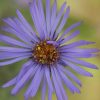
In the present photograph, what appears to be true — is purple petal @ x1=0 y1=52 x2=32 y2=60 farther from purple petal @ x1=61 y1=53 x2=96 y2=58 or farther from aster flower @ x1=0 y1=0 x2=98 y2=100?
purple petal @ x1=61 y1=53 x2=96 y2=58

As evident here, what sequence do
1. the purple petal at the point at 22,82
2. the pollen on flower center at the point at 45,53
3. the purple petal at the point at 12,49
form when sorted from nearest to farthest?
the purple petal at the point at 22,82 → the purple petal at the point at 12,49 → the pollen on flower center at the point at 45,53

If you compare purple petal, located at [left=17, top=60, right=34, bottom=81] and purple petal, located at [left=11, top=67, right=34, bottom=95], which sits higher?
purple petal, located at [left=17, top=60, right=34, bottom=81]

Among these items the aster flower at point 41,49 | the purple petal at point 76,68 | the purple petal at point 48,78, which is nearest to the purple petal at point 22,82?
the aster flower at point 41,49

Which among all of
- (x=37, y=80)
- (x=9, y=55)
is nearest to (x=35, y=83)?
(x=37, y=80)

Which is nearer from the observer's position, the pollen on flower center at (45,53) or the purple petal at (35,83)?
the purple petal at (35,83)

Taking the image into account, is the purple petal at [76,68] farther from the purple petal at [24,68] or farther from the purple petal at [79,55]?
the purple petal at [24,68]

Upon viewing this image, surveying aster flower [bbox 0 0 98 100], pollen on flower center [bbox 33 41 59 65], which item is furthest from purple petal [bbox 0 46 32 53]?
pollen on flower center [bbox 33 41 59 65]

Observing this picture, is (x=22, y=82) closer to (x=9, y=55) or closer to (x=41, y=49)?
(x=9, y=55)

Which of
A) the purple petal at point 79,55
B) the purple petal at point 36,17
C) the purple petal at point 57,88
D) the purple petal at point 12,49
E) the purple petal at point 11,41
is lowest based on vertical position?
the purple petal at point 57,88
